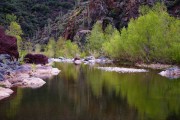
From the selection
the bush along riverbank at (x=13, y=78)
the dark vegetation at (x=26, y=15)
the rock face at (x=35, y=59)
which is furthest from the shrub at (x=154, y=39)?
the dark vegetation at (x=26, y=15)

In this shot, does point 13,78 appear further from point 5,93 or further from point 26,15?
point 26,15

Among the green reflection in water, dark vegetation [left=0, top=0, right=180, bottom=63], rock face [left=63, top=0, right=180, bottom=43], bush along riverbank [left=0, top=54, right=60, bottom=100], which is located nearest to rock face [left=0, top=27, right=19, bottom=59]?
bush along riverbank [left=0, top=54, right=60, bottom=100]

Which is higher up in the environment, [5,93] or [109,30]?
[109,30]

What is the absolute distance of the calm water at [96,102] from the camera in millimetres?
21906

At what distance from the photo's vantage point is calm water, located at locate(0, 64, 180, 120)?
Result: 862 inches

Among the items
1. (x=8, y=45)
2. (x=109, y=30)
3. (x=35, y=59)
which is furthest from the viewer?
(x=109, y=30)

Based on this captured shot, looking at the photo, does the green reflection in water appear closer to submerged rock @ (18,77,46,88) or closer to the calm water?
the calm water

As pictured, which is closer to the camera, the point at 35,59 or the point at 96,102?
the point at 96,102

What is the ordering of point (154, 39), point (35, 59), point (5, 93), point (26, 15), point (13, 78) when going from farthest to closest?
point (26, 15) → point (154, 39) → point (35, 59) → point (13, 78) → point (5, 93)

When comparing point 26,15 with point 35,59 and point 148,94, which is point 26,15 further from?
point 148,94

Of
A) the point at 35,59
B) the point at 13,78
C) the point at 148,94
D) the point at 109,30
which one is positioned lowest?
the point at 148,94

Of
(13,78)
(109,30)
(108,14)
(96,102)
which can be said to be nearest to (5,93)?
(13,78)

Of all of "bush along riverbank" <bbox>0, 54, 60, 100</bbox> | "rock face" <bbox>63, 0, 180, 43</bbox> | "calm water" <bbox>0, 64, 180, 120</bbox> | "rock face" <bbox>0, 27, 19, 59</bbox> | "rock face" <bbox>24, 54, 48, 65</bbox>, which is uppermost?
"rock face" <bbox>63, 0, 180, 43</bbox>

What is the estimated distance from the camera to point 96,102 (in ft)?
89.0
